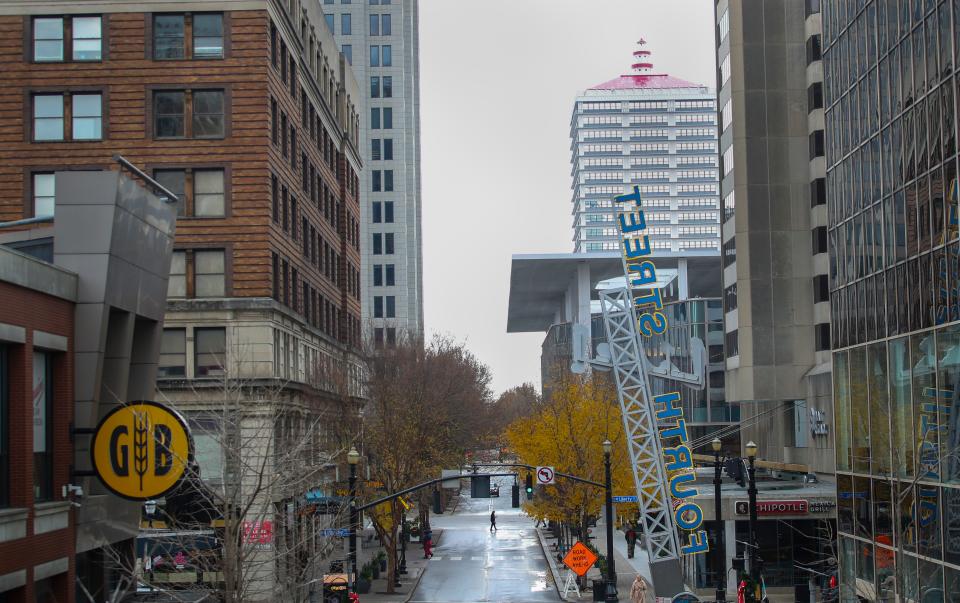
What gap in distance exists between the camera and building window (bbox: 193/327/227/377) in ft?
172

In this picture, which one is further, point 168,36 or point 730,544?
point 730,544

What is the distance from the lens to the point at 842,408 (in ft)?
143

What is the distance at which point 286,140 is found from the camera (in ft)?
192

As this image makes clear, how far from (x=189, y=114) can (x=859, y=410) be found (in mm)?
29310

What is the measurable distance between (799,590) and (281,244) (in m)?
26.5

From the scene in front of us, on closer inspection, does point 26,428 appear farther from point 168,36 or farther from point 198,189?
point 168,36

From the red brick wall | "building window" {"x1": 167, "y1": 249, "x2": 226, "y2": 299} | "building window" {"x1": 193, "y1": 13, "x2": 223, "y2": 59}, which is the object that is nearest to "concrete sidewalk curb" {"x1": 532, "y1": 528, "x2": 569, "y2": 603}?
"building window" {"x1": 167, "y1": 249, "x2": 226, "y2": 299}

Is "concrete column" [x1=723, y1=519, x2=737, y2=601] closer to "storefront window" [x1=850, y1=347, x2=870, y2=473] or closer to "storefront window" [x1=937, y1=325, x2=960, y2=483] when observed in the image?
"storefront window" [x1=850, y1=347, x2=870, y2=473]

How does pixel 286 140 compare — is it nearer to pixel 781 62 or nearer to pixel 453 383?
pixel 781 62

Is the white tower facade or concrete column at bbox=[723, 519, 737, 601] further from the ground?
the white tower facade

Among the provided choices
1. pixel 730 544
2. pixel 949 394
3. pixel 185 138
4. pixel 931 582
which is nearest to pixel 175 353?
pixel 185 138

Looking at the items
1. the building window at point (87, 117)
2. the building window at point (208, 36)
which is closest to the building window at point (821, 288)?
the building window at point (208, 36)

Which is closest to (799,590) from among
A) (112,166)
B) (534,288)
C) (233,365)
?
(233,365)

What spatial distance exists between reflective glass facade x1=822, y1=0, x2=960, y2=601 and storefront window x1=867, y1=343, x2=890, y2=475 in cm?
6
